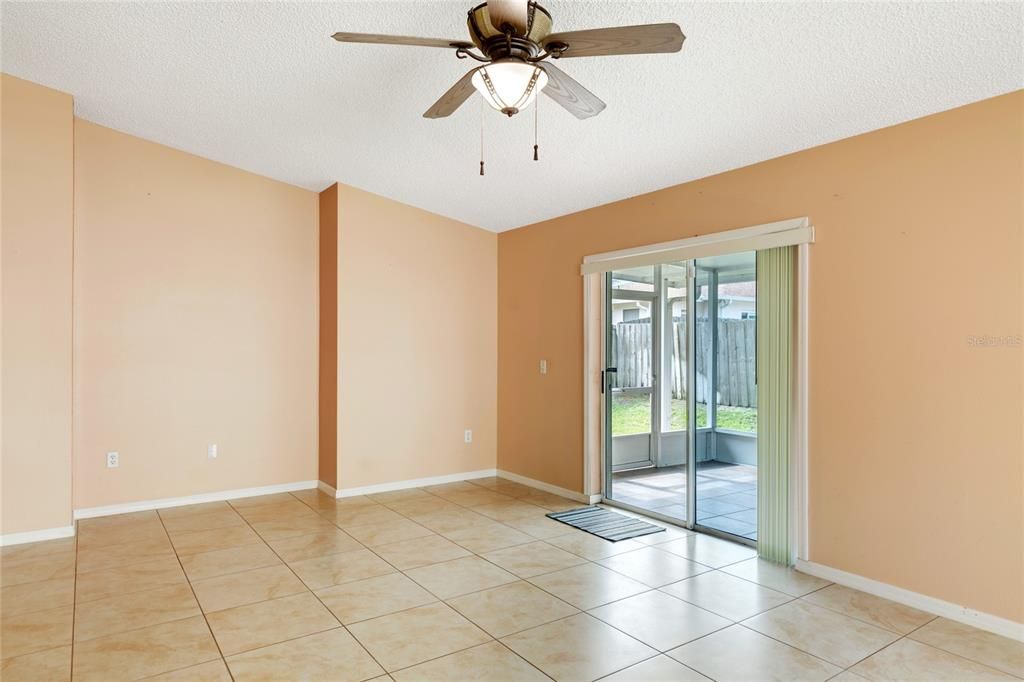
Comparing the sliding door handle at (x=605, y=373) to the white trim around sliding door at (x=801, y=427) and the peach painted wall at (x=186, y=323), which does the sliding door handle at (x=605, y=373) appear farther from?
the peach painted wall at (x=186, y=323)

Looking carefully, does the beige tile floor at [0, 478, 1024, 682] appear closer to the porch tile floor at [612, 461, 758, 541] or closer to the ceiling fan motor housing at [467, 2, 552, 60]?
the porch tile floor at [612, 461, 758, 541]

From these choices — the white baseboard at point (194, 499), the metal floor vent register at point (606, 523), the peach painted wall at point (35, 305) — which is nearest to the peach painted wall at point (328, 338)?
the white baseboard at point (194, 499)

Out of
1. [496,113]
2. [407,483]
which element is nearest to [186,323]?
[407,483]

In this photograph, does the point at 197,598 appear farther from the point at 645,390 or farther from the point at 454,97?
the point at 645,390

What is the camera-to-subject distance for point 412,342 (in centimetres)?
595

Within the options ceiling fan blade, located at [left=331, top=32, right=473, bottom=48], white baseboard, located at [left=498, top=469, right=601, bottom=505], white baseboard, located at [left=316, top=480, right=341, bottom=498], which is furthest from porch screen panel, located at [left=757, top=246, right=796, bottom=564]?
white baseboard, located at [left=316, top=480, right=341, bottom=498]

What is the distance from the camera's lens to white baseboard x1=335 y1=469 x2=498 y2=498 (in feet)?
18.0

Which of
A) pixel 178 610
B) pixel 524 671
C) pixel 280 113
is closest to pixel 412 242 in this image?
pixel 280 113

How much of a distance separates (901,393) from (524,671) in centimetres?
244

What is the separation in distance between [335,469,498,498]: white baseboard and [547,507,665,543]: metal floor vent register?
4.90ft

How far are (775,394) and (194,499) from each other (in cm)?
472

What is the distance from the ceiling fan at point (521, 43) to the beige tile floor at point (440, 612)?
235 cm

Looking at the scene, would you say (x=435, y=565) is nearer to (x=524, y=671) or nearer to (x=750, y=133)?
(x=524, y=671)

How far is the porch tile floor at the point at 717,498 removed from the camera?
170 inches
